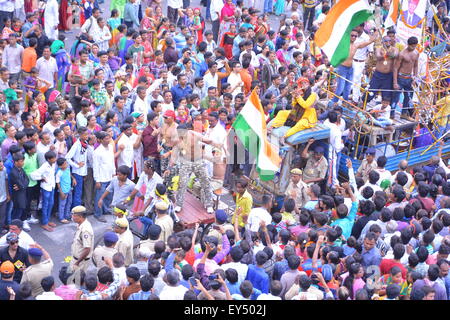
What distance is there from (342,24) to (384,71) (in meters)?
1.49

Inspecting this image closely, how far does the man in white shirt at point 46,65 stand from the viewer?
14961 mm

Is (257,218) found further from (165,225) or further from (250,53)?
(250,53)

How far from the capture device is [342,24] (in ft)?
45.4

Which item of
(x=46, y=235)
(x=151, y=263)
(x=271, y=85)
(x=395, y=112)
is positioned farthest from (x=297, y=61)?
(x=151, y=263)

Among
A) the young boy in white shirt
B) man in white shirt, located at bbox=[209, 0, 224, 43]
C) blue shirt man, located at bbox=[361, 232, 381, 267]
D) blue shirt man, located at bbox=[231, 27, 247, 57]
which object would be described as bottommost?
blue shirt man, located at bbox=[361, 232, 381, 267]

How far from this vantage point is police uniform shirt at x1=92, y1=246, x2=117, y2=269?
10.0 metres

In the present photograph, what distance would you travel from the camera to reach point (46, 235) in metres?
12.5

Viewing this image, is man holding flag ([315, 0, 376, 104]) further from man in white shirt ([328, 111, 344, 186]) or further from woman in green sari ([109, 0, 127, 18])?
woman in green sari ([109, 0, 127, 18])

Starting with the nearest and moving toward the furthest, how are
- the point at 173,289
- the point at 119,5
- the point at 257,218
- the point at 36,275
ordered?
the point at 173,289 < the point at 36,275 < the point at 257,218 < the point at 119,5

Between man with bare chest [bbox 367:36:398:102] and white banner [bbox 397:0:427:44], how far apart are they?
0.45 m

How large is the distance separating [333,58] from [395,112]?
5.75 feet

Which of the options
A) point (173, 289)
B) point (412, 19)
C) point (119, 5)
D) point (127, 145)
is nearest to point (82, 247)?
point (173, 289)

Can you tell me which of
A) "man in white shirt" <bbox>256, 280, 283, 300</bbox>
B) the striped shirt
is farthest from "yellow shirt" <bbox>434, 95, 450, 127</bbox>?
the striped shirt

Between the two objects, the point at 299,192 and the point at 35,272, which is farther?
the point at 299,192
